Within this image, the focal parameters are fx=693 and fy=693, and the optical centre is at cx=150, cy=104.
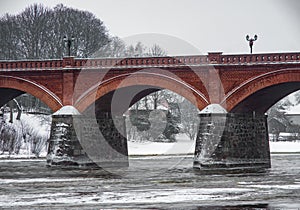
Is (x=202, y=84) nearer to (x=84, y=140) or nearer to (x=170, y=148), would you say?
(x=84, y=140)

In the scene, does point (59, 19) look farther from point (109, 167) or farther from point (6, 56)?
point (109, 167)

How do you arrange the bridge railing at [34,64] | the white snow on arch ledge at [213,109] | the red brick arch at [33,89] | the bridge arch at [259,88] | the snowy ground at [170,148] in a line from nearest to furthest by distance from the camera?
the bridge arch at [259,88]
the white snow on arch ledge at [213,109]
the bridge railing at [34,64]
the red brick arch at [33,89]
the snowy ground at [170,148]

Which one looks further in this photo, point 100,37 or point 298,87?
point 100,37

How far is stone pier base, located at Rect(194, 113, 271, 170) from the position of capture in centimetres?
4388

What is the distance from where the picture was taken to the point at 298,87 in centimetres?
4800

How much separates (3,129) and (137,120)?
21727 mm

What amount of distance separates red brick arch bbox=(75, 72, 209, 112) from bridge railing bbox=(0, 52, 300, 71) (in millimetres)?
813

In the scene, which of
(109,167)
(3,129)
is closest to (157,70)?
(109,167)

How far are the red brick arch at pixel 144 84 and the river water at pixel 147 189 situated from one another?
481 centimetres

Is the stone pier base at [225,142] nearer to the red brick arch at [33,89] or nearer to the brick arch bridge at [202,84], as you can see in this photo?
the brick arch bridge at [202,84]

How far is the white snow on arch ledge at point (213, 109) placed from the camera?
145 ft

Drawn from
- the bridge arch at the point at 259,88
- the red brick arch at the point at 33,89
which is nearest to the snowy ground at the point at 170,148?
the red brick arch at the point at 33,89

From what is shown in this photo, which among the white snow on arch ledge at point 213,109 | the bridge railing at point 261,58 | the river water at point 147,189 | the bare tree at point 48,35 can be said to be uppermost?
the bare tree at point 48,35

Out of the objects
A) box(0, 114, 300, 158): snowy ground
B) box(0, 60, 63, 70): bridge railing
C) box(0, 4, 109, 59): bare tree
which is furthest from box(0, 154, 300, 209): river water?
box(0, 4, 109, 59): bare tree
